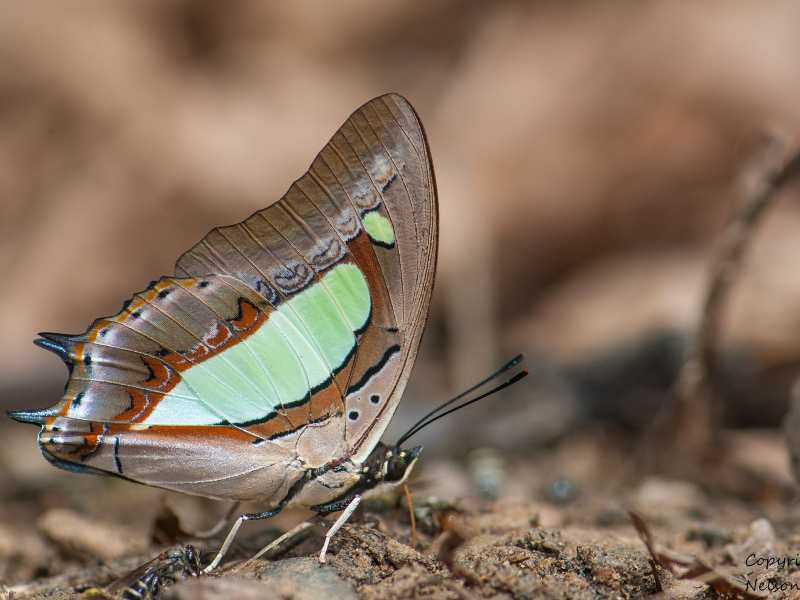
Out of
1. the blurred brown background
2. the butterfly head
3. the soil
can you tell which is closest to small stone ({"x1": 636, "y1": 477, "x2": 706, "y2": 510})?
the soil

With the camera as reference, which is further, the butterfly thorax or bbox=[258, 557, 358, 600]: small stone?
the butterfly thorax

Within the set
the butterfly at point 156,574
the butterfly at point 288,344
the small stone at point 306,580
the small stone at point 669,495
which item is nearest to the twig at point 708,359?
the small stone at point 669,495

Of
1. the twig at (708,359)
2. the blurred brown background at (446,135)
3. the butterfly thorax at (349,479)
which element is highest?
the blurred brown background at (446,135)

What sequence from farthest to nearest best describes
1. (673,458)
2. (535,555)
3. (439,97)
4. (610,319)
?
1. (439,97)
2. (610,319)
3. (673,458)
4. (535,555)

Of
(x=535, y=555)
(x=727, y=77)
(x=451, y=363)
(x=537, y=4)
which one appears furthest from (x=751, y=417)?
(x=537, y=4)

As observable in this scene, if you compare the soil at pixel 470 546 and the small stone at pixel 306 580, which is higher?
the soil at pixel 470 546

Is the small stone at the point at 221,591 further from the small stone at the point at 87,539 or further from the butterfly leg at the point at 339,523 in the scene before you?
the small stone at the point at 87,539

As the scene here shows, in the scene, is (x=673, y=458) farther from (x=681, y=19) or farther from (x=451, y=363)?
(x=681, y=19)

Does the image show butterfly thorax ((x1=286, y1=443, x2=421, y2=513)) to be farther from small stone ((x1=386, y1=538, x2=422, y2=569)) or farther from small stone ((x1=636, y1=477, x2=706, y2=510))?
small stone ((x1=636, y1=477, x2=706, y2=510))
